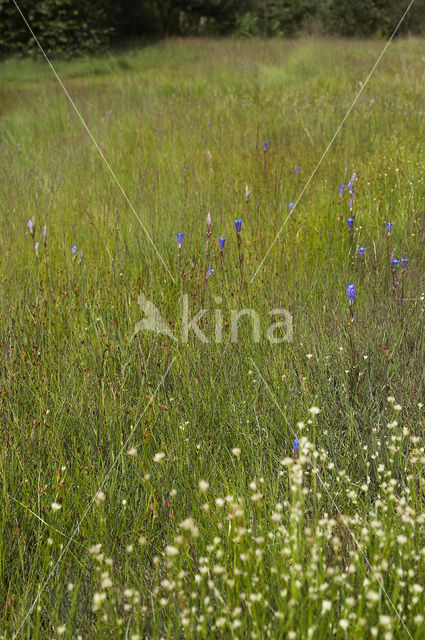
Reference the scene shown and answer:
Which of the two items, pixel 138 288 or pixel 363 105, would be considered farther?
pixel 363 105

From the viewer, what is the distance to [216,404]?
1883 millimetres

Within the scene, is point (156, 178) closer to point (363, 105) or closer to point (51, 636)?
point (363, 105)

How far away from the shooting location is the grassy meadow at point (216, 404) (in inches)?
48.6

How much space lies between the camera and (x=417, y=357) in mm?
2014

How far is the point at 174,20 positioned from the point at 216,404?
2728cm

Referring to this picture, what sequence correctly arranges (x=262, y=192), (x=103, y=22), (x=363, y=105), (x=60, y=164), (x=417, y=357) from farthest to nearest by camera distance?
(x=103, y=22) → (x=363, y=105) → (x=60, y=164) → (x=262, y=192) → (x=417, y=357)

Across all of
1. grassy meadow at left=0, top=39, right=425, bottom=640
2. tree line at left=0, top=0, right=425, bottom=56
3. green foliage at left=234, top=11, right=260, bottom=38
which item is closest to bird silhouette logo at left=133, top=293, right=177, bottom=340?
grassy meadow at left=0, top=39, right=425, bottom=640

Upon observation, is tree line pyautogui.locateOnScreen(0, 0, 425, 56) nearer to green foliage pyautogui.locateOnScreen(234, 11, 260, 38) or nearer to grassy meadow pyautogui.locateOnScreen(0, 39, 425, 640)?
green foliage pyautogui.locateOnScreen(234, 11, 260, 38)

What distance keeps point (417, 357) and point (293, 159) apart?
246cm

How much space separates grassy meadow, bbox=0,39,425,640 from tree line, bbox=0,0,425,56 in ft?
52.6

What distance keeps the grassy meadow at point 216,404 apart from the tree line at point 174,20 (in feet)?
52.6

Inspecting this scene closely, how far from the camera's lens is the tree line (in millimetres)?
18281

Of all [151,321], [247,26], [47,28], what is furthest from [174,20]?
[151,321]

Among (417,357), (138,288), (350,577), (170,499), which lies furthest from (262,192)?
(350,577)
